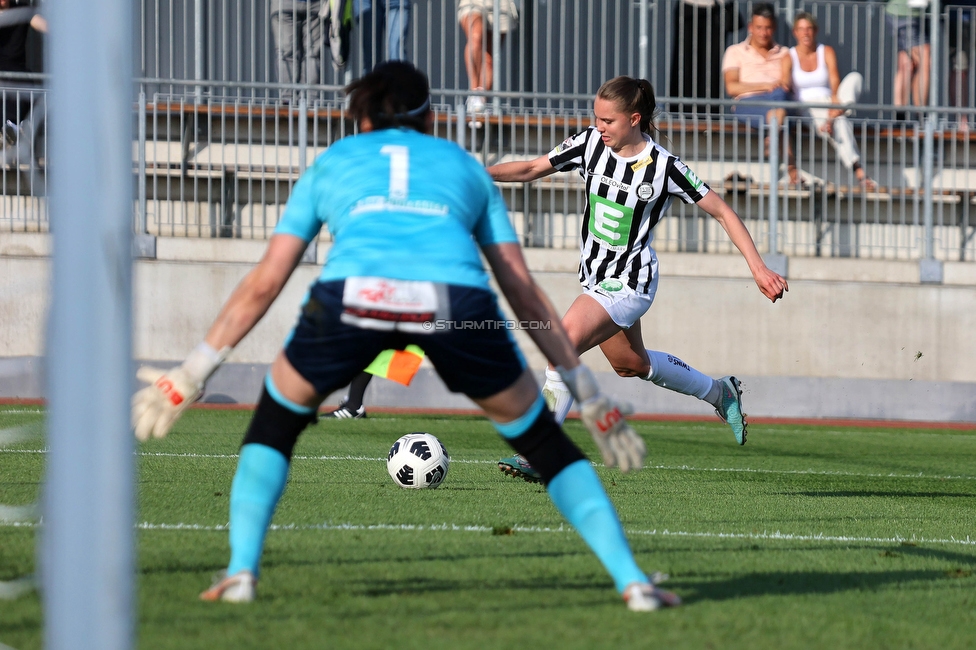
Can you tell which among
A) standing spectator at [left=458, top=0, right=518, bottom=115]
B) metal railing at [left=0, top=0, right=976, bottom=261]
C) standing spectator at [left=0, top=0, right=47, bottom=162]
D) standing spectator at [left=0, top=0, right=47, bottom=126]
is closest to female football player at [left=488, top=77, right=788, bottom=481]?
metal railing at [left=0, top=0, right=976, bottom=261]

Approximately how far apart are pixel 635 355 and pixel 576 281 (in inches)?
272

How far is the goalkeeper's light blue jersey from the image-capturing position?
11.8ft

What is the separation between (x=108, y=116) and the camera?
2.53 m

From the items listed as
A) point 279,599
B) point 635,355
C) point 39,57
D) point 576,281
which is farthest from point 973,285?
point 279,599

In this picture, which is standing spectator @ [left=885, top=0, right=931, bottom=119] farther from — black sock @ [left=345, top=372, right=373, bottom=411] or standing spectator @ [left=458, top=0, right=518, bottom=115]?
black sock @ [left=345, top=372, right=373, bottom=411]

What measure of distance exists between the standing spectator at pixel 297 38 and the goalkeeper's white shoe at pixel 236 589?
474 inches

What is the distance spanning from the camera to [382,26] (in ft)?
50.9

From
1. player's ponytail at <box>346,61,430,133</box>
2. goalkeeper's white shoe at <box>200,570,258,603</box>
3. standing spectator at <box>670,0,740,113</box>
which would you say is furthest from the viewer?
standing spectator at <box>670,0,740,113</box>

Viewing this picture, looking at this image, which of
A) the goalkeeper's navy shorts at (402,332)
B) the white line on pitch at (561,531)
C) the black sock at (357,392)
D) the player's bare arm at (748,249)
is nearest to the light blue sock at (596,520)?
the goalkeeper's navy shorts at (402,332)

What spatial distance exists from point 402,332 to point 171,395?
2.21ft

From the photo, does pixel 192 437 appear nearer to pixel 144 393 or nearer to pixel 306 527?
pixel 306 527

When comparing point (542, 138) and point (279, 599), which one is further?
point (542, 138)

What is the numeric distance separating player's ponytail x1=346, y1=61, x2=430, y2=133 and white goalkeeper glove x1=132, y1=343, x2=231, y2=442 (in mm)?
847

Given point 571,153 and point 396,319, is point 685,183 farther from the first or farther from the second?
point 396,319
